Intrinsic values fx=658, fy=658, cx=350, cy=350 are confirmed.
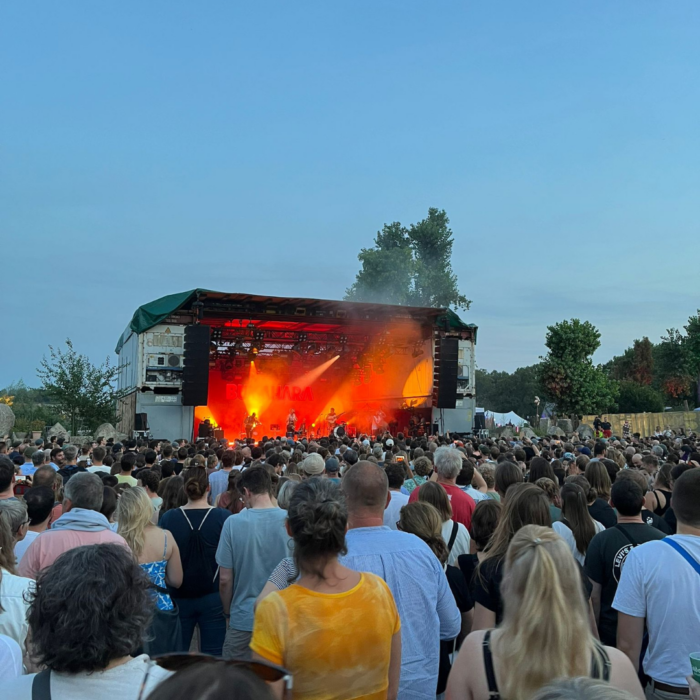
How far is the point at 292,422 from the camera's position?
25.3 m

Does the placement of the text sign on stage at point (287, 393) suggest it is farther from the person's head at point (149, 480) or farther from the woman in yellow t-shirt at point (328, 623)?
the woman in yellow t-shirt at point (328, 623)

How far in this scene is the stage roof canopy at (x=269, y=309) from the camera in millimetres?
18953

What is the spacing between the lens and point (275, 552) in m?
3.91

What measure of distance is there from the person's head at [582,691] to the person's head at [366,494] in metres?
1.76

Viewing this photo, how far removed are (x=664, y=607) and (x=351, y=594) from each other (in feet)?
4.58

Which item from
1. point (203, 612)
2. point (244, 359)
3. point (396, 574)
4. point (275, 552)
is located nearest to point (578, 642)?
point (396, 574)

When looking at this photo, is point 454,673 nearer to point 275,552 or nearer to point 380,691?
point 380,691

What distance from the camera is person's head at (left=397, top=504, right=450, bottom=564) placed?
351cm

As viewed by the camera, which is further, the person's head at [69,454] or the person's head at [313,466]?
the person's head at [69,454]

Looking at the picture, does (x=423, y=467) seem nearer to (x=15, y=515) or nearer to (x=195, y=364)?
(x=15, y=515)

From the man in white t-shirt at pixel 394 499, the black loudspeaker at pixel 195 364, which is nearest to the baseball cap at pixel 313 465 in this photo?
the man in white t-shirt at pixel 394 499

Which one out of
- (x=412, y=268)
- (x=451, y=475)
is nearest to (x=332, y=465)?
(x=451, y=475)

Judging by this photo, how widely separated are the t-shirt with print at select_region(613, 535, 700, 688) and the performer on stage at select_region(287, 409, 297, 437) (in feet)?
70.4

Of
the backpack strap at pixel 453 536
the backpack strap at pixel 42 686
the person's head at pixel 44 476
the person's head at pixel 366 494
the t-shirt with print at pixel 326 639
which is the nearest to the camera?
the backpack strap at pixel 42 686
